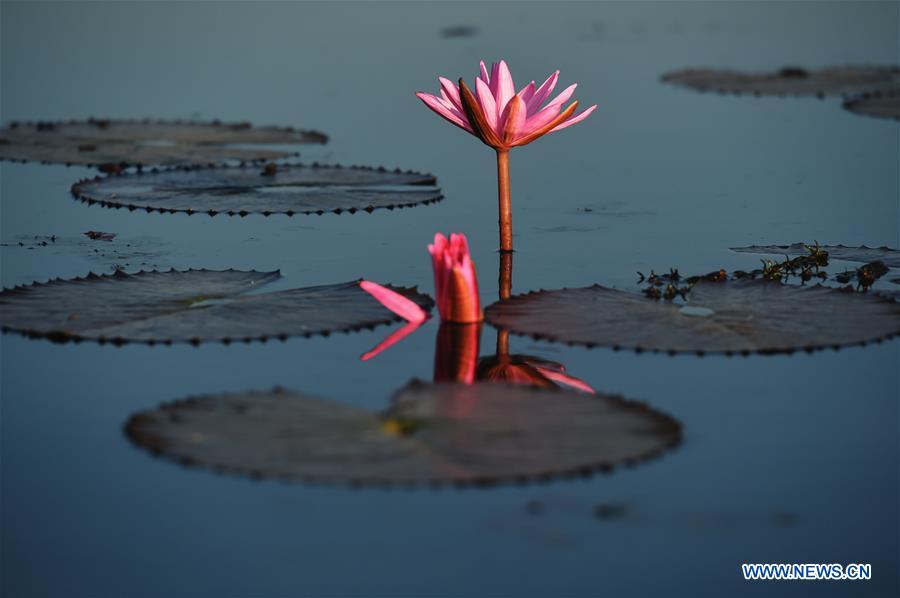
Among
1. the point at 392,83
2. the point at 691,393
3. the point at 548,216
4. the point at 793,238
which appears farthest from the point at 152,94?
the point at 691,393

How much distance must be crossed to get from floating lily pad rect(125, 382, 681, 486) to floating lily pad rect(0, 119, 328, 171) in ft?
12.2

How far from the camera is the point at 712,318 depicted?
3.56 meters

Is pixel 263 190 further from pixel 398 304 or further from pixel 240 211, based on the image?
pixel 398 304

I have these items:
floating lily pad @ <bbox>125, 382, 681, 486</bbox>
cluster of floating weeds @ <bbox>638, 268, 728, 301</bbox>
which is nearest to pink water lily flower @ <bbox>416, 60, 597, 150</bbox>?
cluster of floating weeds @ <bbox>638, 268, 728, 301</bbox>

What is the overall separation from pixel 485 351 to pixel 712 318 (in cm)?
64

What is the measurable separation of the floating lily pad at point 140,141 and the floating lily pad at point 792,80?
3.35 metres

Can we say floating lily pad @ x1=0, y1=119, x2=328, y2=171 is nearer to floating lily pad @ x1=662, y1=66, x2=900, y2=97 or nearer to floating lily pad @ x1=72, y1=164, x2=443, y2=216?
floating lily pad @ x1=72, y1=164, x2=443, y2=216

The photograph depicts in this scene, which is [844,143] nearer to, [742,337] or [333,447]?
[742,337]

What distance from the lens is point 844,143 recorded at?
711cm

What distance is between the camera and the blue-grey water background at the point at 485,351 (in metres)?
2.39

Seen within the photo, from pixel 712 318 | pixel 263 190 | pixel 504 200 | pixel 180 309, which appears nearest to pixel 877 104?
pixel 263 190

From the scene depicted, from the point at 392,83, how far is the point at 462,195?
3633 millimetres

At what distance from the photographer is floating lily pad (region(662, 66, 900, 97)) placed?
902cm

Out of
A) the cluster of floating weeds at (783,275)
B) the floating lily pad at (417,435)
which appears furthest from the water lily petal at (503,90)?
the floating lily pad at (417,435)
